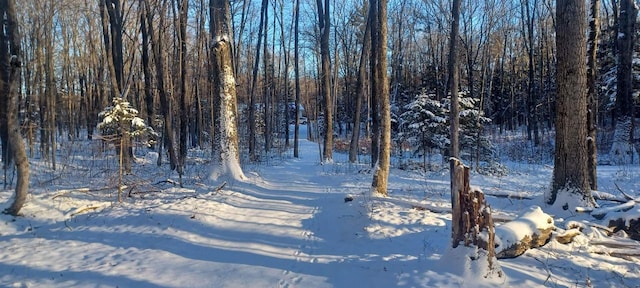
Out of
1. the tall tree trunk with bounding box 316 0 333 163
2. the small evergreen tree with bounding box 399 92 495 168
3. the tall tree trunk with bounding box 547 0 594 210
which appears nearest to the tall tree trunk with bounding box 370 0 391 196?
the tall tree trunk with bounding box 547 0 594 210

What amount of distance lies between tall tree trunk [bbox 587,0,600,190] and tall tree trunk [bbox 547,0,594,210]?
170cm

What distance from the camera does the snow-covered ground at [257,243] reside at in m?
4.71

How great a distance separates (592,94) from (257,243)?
28.4 ft

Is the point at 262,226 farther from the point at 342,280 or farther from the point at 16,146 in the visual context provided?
the point at 16,146

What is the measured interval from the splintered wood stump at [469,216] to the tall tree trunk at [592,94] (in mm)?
5666

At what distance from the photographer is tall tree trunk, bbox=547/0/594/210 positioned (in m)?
7.26

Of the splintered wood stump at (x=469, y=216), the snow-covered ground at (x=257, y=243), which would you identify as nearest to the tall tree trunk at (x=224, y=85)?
the snow-covered ground at (x=257, y=243)

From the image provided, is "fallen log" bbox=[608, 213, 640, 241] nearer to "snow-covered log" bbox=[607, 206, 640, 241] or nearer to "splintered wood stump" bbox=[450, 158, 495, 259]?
"snow-covered log" bbox=[607, 206, 640, 241]

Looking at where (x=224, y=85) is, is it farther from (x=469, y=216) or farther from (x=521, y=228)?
(x=521, y=228)

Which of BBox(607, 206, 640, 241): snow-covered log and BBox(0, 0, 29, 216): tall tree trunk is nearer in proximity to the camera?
BBox(607, 206, 640, 241): snow-covered log

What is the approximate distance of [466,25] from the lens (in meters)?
33.2

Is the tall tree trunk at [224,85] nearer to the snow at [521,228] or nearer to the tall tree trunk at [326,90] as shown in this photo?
the snow at [521,228]

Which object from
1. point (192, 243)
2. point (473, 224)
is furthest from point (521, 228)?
point (192, 243)

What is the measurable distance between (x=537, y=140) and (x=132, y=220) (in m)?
25.8
